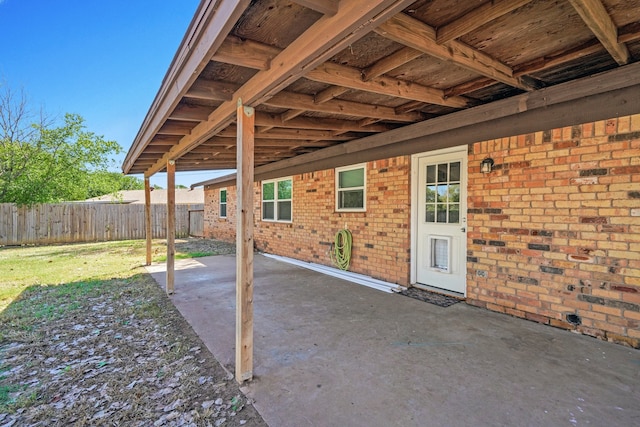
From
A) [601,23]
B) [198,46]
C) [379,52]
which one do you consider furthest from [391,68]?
[198,46]

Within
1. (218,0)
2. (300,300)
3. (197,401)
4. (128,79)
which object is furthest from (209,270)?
Answer: (128,79)

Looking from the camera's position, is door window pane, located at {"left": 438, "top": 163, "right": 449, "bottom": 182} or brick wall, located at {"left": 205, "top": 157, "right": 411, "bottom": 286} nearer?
door window pane, located at {"left": 438, "top": 163, "right": 449, "bottom": 182}

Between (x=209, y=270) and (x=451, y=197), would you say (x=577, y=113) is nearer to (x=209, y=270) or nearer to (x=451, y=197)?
(x=451, y=197)

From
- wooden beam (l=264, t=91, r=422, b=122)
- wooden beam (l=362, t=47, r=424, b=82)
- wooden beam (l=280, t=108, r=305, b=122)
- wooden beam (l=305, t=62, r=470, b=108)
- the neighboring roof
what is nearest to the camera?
wooden beam (l=362, t=47, r=424, b=82)

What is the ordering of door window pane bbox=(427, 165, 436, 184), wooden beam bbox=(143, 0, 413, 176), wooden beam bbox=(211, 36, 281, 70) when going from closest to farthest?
wooden beam bbox=(143, 0, 413, 176), wooden beam bbox=(211, 36, 281, 70), door window pane bbox=(427, 165, 436, 184)

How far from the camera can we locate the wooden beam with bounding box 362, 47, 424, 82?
2.15 metres

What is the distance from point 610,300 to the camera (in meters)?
2.78

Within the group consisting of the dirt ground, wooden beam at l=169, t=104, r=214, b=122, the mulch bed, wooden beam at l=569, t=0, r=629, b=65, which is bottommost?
the dirt ground

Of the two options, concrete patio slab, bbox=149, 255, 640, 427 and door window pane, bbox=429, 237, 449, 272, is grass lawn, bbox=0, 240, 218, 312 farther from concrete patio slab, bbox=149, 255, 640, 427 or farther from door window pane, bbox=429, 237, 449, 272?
door window pane, bbox=429, 237, 449, 272

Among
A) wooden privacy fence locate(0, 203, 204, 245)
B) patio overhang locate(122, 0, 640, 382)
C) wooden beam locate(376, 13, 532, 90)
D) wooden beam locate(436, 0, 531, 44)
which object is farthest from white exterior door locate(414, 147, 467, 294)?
wooden privacy fence locate(0, 203, 204, 245)

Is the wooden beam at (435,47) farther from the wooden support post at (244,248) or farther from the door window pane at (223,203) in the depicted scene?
the door window pane at (223,203)

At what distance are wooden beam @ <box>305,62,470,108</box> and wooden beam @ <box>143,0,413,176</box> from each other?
0.28 metres

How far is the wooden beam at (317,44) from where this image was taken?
132 cm

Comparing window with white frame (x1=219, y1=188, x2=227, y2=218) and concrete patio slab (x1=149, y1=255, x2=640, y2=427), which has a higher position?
window with white frame (x1=219, y1=188, x2=227, y2=218)
